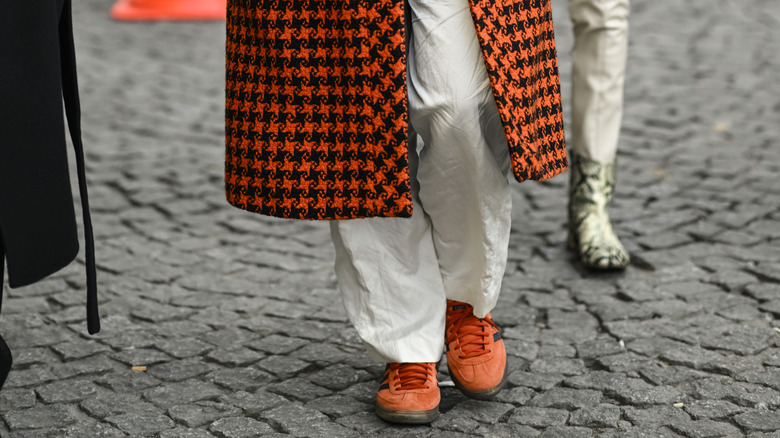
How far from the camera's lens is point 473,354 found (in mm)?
2791

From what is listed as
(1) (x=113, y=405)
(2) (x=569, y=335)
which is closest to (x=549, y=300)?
(2) (x=569, y=335)

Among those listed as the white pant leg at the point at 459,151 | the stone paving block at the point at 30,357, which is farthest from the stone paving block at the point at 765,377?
the stone paving block at the point at 30,357

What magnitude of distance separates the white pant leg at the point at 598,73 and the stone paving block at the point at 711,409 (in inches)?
54.2

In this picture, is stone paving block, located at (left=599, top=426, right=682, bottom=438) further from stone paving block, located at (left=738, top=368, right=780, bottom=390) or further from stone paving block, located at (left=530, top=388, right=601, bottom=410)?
stone paving block, located at (left=738, top=368, right=780, bottom=390)

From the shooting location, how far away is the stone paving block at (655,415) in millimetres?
2682

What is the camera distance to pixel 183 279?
3.83m

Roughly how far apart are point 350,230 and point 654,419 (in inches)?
37.7

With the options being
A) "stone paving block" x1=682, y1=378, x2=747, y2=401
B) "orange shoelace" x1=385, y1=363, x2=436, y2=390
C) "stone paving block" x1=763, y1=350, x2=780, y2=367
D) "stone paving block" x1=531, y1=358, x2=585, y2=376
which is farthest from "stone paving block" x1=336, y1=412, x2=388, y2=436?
"stone paving block" x1=763, y1=350, x2=780, y2=367

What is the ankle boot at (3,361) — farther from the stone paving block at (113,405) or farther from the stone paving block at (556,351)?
the stone paving block at (556,351)

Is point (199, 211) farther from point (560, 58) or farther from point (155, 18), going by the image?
point (155, 18)

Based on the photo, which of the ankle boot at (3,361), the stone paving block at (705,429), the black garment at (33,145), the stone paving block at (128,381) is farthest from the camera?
the stone paving block at (128,381)

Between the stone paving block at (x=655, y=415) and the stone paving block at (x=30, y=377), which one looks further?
the stone paving block at (x=30, y=377)

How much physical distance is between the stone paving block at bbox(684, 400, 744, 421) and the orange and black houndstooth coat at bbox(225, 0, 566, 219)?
816mm

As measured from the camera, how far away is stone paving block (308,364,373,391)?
2.97 meters
